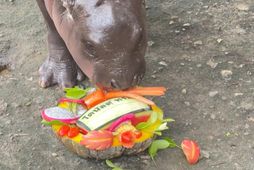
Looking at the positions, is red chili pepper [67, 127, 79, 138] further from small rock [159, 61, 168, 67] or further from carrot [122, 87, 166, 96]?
small rock [159, 61, 168, 67]

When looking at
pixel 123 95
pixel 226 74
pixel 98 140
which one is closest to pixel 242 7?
pixel 226 74

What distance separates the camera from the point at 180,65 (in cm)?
336

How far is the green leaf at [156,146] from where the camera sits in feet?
8.74

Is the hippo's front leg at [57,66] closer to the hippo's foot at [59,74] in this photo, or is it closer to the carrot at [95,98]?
the hippo's foot at [59,74]

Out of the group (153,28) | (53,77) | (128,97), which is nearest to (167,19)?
(153,28)

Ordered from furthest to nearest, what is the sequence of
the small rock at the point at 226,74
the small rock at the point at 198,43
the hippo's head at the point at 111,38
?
the small rock at the point at 198,43 < the small rock at the point at 226,74 < the hippo's head at the point at 111,38

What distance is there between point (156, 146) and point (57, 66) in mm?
963

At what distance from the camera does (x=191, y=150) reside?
8.63 ft

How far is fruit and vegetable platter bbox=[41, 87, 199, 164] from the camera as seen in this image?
99.3 inches

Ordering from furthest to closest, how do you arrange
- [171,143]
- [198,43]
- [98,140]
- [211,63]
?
1. [198,43]
2. [211,63]
3. [171,143]
4. [98,140]

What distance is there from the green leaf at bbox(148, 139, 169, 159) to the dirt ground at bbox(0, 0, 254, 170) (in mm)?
41

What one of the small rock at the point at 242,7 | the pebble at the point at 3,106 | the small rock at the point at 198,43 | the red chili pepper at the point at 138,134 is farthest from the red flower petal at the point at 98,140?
the small rock at the point at 242,7

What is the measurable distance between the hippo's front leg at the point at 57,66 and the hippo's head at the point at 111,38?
0.79 m

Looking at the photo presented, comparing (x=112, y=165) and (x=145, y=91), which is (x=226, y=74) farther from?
(x=112, y=165)
